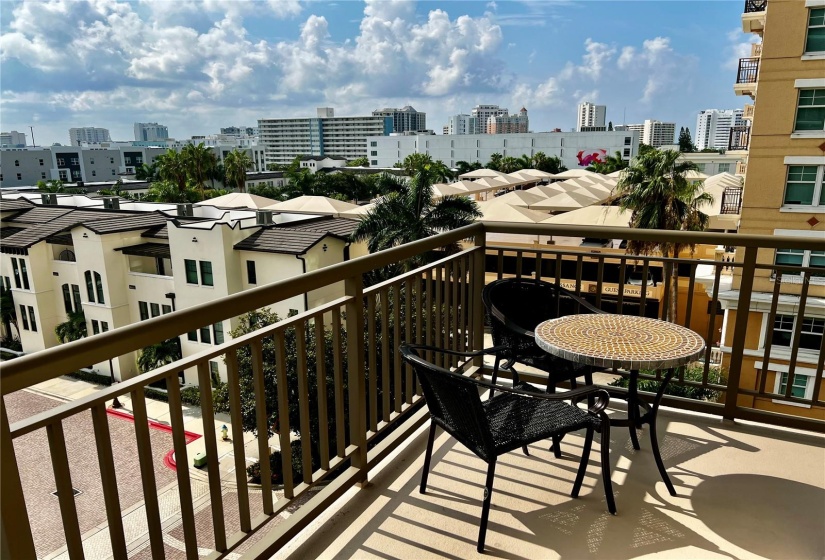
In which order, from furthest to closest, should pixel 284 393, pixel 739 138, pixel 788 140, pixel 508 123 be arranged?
pixel 508 123
pixel 739 138
pixel 788 140
pixel 284 393

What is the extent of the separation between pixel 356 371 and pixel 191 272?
969 inches

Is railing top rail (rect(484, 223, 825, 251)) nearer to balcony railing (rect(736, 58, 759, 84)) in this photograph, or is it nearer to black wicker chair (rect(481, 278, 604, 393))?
black wicker chair (rect(481, 278, 604, 393))

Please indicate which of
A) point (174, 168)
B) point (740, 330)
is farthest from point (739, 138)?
point (174, 168)

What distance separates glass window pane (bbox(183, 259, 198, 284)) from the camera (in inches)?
968

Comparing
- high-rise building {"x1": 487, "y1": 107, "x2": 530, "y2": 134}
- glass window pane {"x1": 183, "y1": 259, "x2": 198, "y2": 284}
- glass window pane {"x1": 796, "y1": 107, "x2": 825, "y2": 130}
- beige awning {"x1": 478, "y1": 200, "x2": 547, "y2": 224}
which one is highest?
high-rise building {"x1": 487, "y1": 107, "x2": 530, "y2": 134}

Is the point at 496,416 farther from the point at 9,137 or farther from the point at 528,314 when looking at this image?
the point at 9,137

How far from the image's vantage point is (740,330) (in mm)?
3033

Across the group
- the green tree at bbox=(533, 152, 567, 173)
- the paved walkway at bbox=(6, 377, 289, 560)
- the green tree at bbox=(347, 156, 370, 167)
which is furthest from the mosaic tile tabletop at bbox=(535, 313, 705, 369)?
the green tree at bbox=(347, 156, 370, 167)

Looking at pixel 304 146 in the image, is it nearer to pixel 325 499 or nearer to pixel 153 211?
pixel 153 211

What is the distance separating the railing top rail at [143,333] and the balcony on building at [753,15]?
70.9 feet

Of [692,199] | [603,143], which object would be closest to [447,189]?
[692,199]

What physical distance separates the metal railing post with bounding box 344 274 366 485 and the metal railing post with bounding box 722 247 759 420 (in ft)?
6.90

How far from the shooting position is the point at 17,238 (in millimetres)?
30125

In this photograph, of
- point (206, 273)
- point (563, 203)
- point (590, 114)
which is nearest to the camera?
point (563, 203)
